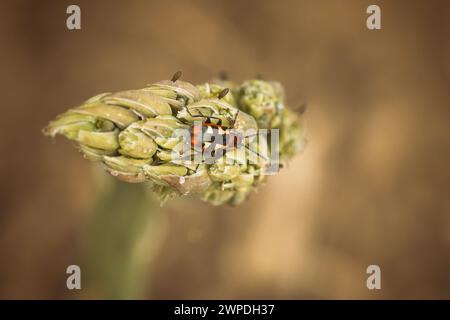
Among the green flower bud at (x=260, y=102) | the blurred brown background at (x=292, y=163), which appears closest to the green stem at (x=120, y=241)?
the blurred brown background at (x=292, y=163)

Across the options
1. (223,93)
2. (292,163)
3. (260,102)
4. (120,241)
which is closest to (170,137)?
(223,93)

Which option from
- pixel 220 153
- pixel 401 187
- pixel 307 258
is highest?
pixel 220 153

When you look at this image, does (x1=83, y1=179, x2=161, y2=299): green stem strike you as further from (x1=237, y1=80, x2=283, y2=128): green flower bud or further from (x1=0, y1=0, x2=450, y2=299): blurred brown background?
(x1=237, y1=80, x2=283, y2=128): green flower bud

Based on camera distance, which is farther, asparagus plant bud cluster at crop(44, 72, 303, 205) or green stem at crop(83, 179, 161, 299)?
green stem at crop(83, 179, 161, 299)

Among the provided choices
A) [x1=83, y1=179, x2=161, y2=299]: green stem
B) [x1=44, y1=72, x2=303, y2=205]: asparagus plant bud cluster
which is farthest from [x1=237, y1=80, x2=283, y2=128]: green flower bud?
[x1=83, y1=179, x2=161, y2=299]: green stem

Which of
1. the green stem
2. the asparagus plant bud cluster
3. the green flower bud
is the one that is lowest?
the green stem

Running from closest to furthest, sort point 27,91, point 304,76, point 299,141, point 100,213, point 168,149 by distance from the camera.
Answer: point 168,149
point 299,141
point 100,213
point 27,91
point 304,76

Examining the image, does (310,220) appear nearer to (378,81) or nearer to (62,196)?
(378,81)

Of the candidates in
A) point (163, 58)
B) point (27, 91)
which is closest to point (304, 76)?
point (163, 58)
